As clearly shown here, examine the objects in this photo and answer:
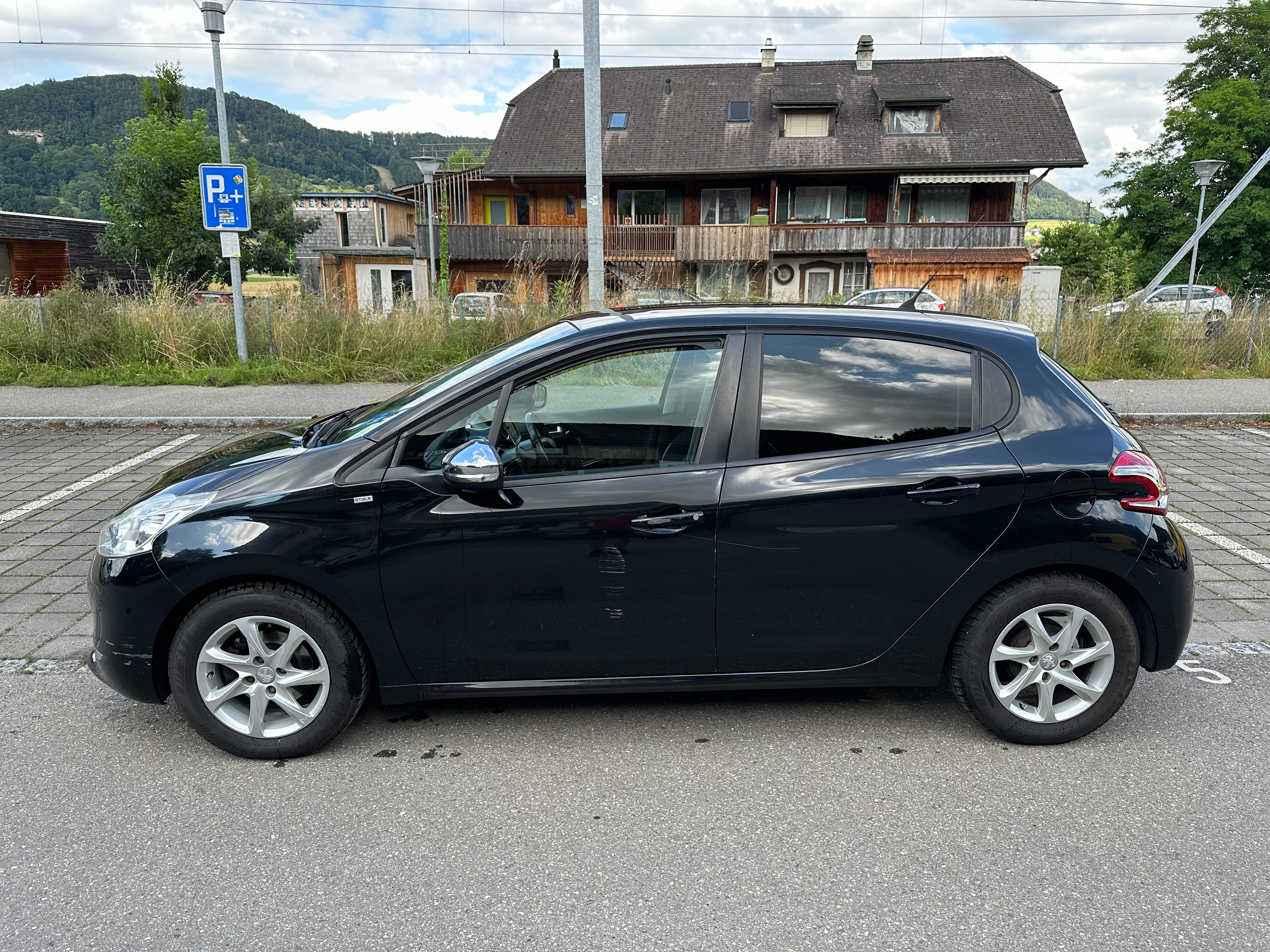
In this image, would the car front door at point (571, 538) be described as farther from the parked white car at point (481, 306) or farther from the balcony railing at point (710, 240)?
the balcony railing at point (710, 240)

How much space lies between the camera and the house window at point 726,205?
120 feet

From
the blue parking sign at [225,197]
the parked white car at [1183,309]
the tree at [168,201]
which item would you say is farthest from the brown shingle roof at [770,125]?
the blue parking sign at [225,197]

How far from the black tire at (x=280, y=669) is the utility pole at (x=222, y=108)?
33.0ft

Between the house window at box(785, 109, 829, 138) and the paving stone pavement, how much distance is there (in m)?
27.8

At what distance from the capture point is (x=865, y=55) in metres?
37.7

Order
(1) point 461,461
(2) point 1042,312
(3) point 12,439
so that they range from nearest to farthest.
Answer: (1) point 461,461 → (3) point 12,439 → (2) point 1042,312

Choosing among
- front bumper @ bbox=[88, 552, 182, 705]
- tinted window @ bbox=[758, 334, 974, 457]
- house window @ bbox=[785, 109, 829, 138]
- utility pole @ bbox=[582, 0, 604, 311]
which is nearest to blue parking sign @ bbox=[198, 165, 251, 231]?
utility pole @ bbox=[582, 0, 604, 311]

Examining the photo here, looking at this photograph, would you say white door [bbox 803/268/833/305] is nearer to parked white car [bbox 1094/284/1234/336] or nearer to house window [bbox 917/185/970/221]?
house window [bbox 917/185/970/221]

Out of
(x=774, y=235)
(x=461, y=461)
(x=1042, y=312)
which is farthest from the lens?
(x=774, y=235)

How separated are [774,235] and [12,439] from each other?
28575mm

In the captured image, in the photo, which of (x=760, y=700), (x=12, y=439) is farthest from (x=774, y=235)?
(x=760, y=700)

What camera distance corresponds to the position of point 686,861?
2844mm

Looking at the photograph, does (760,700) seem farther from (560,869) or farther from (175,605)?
(175,605)

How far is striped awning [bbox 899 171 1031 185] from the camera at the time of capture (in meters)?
33.8
